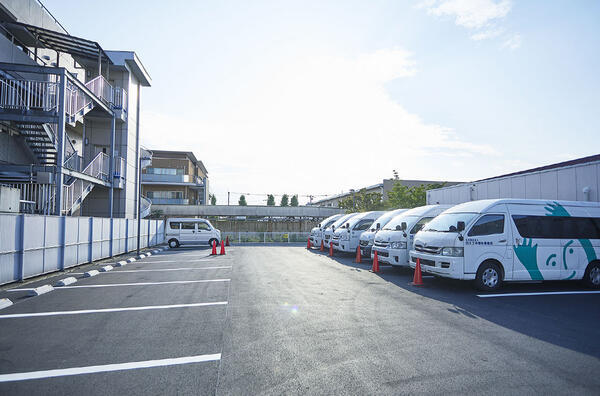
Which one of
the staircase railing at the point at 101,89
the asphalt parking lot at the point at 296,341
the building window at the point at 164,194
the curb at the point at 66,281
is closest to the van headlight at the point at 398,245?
the asphalt parking lot at the point at 296,341

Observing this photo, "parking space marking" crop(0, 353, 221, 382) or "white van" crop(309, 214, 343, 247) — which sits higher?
"white van" crop(309, 214, 343, 247)

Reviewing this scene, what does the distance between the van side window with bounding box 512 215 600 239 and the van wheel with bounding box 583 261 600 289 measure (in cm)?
75

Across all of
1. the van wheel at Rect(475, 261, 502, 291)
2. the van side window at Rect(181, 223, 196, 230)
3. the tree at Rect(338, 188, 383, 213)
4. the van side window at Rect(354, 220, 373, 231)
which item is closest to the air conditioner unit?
the van side window at Rect(181, 223, 196, 230)

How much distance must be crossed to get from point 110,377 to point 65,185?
45.0ft

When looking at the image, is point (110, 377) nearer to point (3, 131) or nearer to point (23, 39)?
point (3, 131)

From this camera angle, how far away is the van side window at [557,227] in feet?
28.6

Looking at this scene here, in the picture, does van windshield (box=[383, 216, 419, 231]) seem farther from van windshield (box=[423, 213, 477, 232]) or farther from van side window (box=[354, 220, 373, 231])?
van side window (box=[354, 220, 373, 231])

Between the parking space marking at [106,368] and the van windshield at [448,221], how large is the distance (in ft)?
22.0

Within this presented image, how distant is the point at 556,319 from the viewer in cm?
607

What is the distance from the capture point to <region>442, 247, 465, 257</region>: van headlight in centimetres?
822

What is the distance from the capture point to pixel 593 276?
30.1ft

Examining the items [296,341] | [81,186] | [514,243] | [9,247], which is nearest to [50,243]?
[9,247]

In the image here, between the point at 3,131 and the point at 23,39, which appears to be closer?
the point at 3,131

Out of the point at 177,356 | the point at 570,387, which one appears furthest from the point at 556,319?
the point at 177,356
